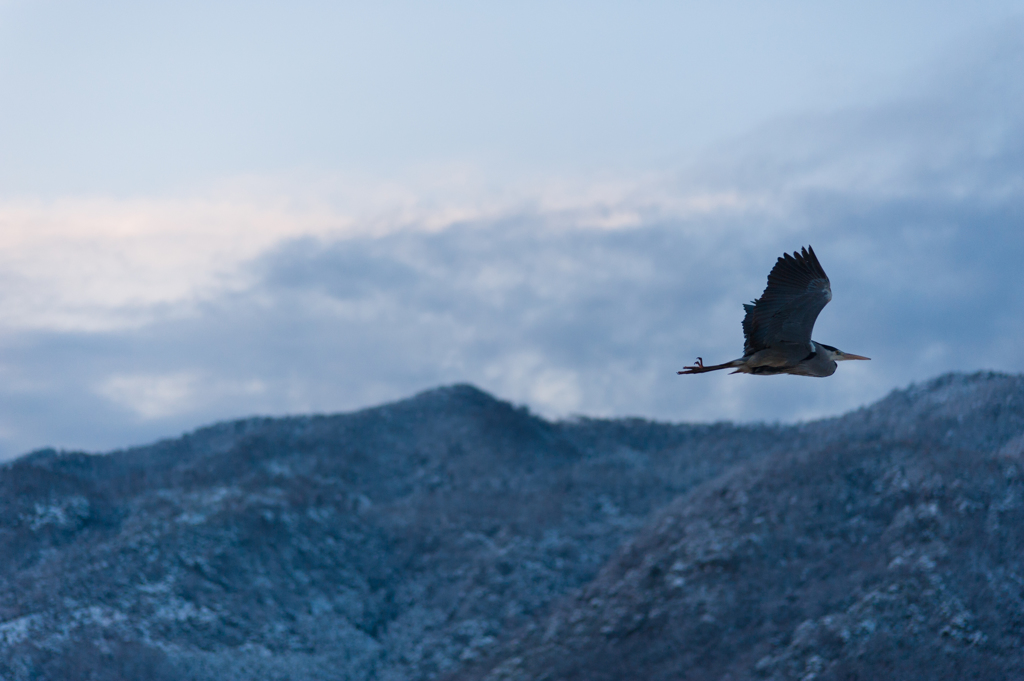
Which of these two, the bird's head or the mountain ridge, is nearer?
the bird's head

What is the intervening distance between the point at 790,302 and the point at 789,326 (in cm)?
31

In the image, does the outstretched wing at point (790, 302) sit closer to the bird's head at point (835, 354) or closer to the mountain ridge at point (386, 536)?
the bird's head at point (835, 354)

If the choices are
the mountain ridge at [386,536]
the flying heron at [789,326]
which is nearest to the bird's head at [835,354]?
the flying heron at [789,326]

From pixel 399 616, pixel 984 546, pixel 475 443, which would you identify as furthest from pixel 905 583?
pixel 475 443

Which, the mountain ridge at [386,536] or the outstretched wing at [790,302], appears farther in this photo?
the mountain ridge at [386,536]

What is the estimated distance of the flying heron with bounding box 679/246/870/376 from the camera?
12.1 metres

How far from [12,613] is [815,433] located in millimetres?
42564

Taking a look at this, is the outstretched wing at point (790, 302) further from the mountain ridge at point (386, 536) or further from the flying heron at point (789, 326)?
the mountain ridge at point (386, 536)

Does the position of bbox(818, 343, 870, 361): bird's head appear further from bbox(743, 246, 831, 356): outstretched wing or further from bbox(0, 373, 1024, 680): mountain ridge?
bbox(0, 373, 1024, 680): mountain ridge

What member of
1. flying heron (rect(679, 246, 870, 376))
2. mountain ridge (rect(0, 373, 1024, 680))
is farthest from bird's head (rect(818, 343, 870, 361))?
mountain ridge (rect(0, 373, 1024, 680))

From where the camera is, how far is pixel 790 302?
482 inches

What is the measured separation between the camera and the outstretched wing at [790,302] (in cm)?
1208

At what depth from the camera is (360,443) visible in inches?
2490

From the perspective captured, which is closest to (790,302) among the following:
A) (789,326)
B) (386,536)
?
(789,326)
